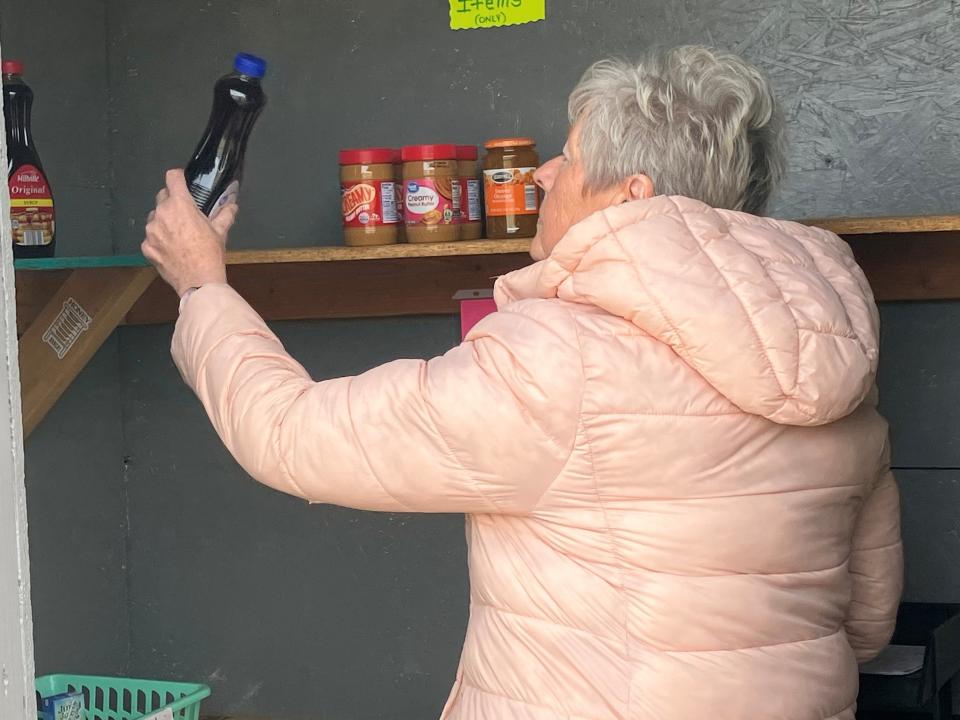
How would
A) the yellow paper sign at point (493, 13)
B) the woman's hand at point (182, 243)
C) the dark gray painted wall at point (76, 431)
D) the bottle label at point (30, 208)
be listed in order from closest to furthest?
the woman's hand at point (182, 243) → the bottle label at point (30, 208) → the yellow paper sign at point (493, 13) → the dark gray painted wall at point (76, 431)

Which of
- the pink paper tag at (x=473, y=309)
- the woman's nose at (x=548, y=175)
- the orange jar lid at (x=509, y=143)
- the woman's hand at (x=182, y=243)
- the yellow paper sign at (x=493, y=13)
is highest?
the yellow paper sign at (x=493, y=13)

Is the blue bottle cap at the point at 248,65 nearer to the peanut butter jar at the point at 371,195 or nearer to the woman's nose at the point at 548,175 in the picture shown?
the peanut butter jar at the point at 371,195

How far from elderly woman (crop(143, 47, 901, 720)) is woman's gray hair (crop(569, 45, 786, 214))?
0.32 feet

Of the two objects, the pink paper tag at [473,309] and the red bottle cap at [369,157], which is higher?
the red bottle cap at [369,157]

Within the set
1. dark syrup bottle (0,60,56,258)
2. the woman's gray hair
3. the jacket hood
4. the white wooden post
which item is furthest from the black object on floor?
Answer: dark syrup bottle (0,60,56,258)

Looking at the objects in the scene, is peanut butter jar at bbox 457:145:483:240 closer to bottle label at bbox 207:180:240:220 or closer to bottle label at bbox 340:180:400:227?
bottle label at bbox 340:180:400:227

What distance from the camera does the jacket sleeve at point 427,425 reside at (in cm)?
101

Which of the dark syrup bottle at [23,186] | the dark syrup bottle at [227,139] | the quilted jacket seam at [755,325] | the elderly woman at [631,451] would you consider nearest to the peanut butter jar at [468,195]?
the dark syrup bottle at [227,139]

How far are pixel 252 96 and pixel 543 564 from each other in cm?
95

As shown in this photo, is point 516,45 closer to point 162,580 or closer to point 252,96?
point 252,96

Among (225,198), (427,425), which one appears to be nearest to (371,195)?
(225,198)

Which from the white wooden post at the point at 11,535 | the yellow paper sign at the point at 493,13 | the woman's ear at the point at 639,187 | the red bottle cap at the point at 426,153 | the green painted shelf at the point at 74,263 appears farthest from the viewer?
the yellow paper sign at the point at 493,13

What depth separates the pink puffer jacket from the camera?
40.1 inches

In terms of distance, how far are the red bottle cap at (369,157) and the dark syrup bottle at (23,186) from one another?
1.40ft
